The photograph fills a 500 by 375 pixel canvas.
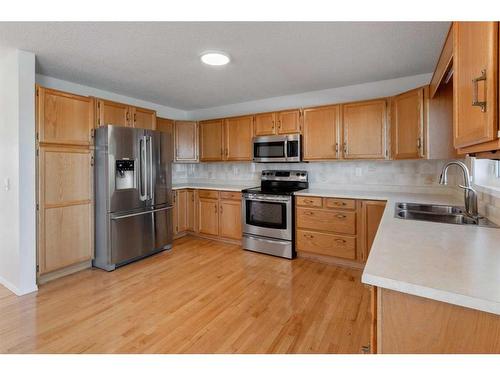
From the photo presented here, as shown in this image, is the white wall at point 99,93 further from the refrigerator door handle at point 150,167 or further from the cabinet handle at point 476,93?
the cabinet handle at point 476,93

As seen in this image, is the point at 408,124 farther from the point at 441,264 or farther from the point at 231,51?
the point at 441,264

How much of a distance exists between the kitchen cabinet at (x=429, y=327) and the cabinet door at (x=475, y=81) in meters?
0.54

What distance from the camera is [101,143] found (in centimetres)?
303

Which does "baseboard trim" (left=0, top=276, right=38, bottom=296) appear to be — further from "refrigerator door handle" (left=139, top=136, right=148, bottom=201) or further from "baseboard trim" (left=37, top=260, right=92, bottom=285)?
"refrigerator door handle" (left=139, top=136, right=148, bottom=201)

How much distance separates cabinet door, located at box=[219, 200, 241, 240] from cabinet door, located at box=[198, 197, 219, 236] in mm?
98

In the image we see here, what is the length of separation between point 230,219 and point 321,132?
5.95 ft

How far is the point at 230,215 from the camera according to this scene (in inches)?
159

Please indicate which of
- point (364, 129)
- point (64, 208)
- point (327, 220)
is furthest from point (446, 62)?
point (64, 208)

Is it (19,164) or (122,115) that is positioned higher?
(122,115)

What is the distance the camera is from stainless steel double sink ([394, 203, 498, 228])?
1974mm

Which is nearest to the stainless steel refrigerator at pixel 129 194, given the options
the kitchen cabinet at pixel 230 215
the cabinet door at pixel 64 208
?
the cabinet door at pixel 64 208

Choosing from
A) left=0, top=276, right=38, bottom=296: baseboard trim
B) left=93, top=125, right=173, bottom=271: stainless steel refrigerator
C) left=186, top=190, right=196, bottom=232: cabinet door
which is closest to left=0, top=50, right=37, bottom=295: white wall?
left=0, top=276, right=38, bottom=296: baseboard trim

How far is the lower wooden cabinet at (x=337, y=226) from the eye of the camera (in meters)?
2.99

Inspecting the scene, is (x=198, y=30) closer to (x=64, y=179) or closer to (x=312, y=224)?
(x=64, y=179)
